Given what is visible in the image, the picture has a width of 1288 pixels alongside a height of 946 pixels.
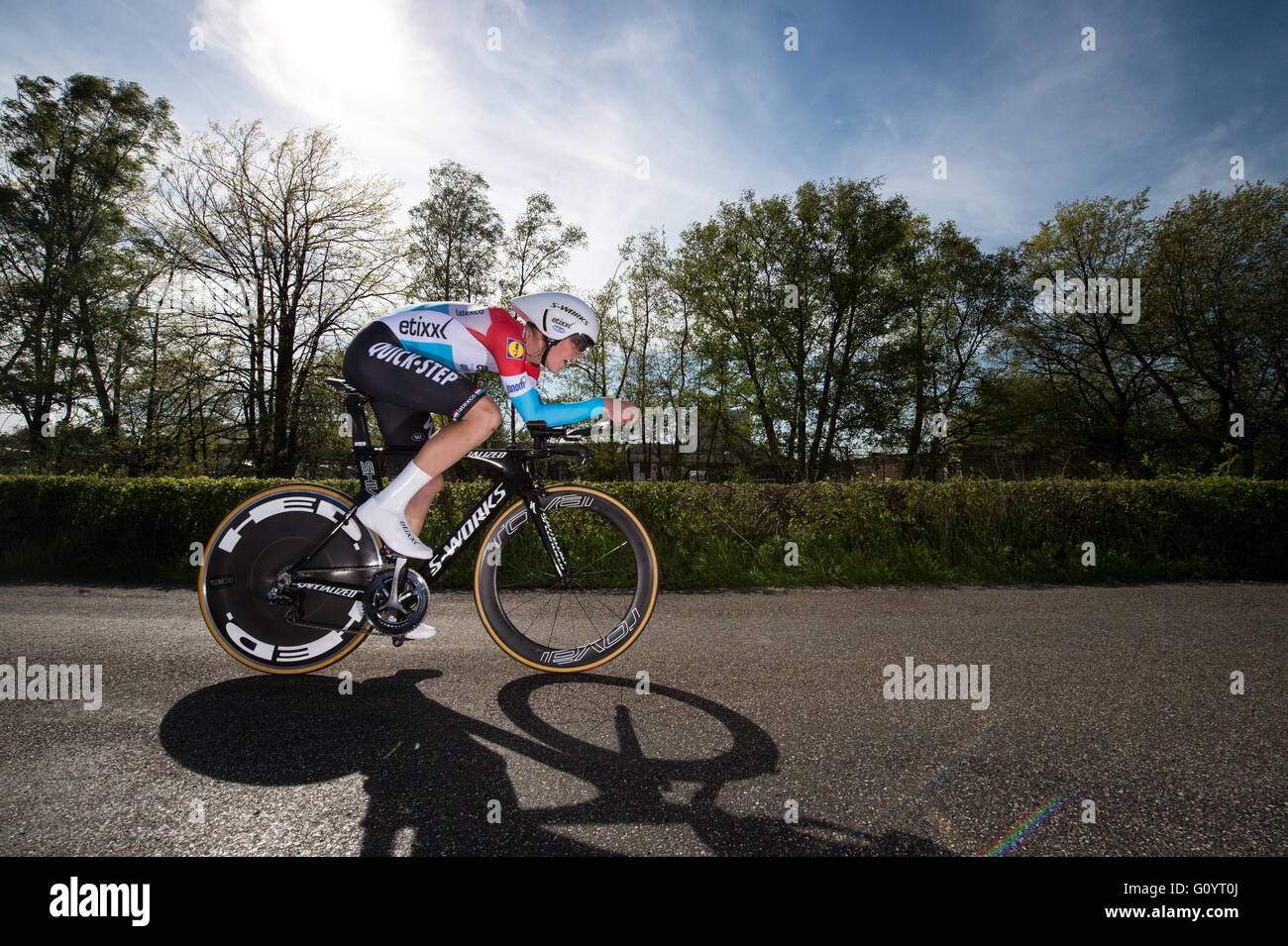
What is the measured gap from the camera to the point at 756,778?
201 centimetres

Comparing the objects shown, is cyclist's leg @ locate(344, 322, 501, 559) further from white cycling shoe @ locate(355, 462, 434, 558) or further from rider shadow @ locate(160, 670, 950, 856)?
rider shadow @ locate(160, 670, 950, 856)

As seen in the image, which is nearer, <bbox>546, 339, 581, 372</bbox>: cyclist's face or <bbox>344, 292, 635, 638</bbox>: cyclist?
<bbox>344, 292, 635, 638</bbox>: cyclist

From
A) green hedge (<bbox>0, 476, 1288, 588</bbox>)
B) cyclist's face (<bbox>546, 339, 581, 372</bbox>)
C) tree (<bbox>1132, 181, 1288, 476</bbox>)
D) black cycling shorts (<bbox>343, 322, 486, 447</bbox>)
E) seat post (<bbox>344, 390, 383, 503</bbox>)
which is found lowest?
green hedge (<bbox>0, 476, 1288, 588</bbox>)

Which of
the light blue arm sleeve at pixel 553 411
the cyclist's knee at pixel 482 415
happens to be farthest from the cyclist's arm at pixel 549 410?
the cyclist's knee at pixel 482 415

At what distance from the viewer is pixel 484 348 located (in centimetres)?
318

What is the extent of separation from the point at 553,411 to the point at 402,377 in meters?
0.86

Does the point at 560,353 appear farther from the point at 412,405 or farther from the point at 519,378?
the point at 412,405

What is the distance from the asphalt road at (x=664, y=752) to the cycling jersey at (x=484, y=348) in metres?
1.50

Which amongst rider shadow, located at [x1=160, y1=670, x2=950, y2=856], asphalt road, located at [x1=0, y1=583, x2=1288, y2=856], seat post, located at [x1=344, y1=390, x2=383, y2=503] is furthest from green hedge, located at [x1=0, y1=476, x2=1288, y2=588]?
rider shadow, located at [x1=160, y1=670, x2=950, y2=856]

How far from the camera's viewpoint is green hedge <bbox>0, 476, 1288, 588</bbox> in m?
7.11

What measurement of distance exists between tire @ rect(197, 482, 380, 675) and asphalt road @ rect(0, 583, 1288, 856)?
0.17 m

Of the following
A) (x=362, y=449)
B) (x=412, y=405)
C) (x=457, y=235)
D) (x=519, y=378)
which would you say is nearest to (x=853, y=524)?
(x=519, y=378)
